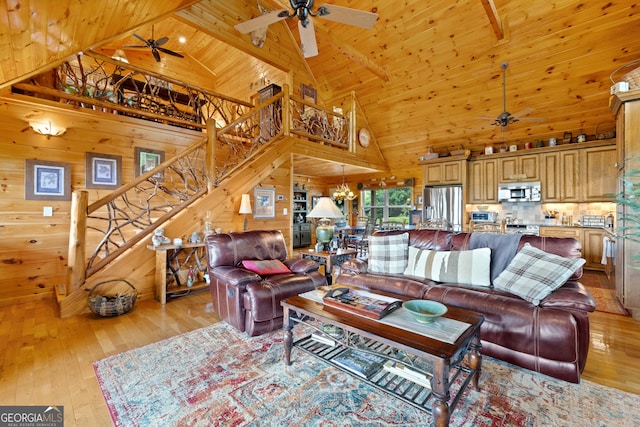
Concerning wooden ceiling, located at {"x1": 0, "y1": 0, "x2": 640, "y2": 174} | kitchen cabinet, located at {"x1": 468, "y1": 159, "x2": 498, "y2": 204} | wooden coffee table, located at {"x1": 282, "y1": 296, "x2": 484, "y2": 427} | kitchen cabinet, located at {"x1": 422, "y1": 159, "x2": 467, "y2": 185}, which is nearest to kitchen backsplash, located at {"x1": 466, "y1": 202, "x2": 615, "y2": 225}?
kitchen cabinet, located at {"x1": 468, "y1": 159, "x2": 498, "y2": 204}

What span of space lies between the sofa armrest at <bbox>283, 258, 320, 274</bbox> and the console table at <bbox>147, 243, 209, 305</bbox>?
1472 mm

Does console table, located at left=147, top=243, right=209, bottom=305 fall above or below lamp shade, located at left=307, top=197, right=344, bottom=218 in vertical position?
below

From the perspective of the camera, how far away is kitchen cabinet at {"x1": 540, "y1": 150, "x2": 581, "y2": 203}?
547 centimetres

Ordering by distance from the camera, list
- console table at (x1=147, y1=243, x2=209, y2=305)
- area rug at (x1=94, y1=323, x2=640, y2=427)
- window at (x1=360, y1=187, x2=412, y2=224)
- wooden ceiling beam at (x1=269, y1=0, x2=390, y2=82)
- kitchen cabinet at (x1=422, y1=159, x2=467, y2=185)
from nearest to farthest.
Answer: area rug at (x1=94, y1=323, x2=640, y2=427), console table at (x1=147, y1=243, x2=209, y2=305), wooden ceiling beam at (x1=269, y1=0, x2=390, y2=82), kitchen cabinet at (x1=422, y1=159, x2=467, y2=185), window at (x1=360, y1=187, x2=412, y2=224)

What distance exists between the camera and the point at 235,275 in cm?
276

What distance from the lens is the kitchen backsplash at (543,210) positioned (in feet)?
18.1

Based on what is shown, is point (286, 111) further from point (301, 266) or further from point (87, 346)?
point (87, 346)

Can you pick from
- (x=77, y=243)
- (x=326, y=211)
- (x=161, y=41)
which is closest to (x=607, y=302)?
(x=326, y=211)

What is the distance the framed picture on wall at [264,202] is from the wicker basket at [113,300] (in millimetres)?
2358

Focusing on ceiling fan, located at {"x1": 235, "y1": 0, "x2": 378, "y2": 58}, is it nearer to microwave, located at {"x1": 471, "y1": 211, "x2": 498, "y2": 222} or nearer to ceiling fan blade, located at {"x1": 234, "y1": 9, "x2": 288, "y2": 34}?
ceiling fan blade, located at {"x1": 234, "y1": 9, "x2": 288, "y2": 34}

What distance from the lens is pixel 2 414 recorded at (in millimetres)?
1647

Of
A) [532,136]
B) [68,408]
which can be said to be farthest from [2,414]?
[532,136]

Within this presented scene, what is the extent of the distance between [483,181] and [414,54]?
3251mm

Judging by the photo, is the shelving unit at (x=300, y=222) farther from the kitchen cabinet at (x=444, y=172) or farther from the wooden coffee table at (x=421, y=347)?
the wooden coffee table at (x=421, y=347)
